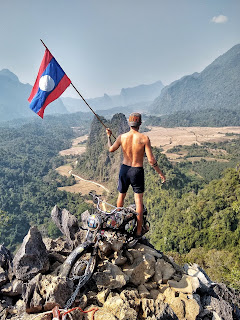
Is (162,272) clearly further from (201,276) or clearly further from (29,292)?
(29,292)

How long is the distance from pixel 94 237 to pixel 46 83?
160 inches

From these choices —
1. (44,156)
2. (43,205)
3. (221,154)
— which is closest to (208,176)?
(221,154)

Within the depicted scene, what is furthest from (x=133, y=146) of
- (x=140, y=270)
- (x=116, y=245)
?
(x=140, y=270)

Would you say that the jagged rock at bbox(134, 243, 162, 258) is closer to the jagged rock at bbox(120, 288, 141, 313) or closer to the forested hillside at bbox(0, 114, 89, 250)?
the jagged rock at bbox(120, 288, 141, 313)

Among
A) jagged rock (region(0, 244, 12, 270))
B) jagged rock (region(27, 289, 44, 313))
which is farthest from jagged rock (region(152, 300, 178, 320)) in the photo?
jagged rock (region(0, 244, 12, 270))

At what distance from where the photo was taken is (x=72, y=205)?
50.7 meters

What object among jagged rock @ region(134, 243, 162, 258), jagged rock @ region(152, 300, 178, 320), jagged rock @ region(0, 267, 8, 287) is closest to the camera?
jagged rock @ region(152, 300, 178, 320)

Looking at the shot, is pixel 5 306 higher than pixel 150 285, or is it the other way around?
pixel 5 306

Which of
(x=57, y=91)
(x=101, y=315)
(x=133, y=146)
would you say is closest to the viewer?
(x=101, y=315)

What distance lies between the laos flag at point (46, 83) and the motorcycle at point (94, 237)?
2.93 meters

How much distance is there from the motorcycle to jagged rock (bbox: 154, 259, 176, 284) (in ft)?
2.95

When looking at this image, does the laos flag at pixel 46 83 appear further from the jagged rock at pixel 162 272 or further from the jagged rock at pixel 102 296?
the jagged rock at pixel 162 272

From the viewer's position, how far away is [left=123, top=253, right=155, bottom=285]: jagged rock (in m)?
4.43

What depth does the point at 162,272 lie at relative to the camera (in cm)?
474
